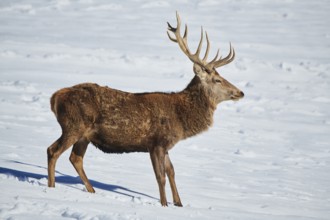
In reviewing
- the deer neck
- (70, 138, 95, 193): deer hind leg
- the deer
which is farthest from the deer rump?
the deer neck

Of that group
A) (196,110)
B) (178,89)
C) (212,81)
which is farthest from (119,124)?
(178,89)

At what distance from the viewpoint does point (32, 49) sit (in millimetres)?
A: 23453

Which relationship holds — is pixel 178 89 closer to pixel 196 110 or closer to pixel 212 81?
pixel 212 81

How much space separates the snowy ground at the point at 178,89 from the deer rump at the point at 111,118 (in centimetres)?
74

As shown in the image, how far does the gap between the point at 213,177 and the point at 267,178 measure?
119 cm

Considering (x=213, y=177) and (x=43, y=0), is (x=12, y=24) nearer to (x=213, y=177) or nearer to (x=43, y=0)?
(x=43, y=0)

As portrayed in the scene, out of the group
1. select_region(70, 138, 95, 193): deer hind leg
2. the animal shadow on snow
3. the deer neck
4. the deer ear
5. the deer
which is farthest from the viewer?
the deer ear

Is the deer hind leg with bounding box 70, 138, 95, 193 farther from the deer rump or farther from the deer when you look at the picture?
the deer rump

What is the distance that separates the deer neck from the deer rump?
15.1 inches

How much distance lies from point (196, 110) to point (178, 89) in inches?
422

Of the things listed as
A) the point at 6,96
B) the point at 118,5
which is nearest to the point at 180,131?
the point at 6,96

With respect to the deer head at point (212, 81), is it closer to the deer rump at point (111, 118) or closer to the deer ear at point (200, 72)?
the deer ear at point (200, 72)

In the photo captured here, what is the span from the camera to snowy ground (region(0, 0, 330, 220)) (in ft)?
25.7

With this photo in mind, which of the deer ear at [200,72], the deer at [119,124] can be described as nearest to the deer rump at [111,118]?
the deer at [119,124]
